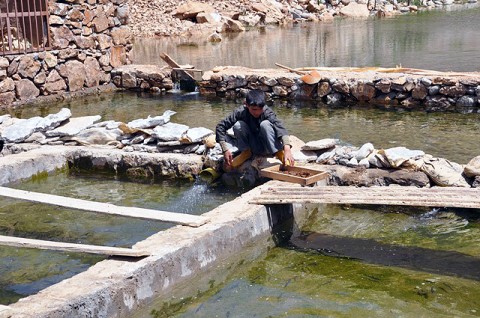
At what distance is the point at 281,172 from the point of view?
274 inches

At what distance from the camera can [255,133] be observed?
7441 millimetres

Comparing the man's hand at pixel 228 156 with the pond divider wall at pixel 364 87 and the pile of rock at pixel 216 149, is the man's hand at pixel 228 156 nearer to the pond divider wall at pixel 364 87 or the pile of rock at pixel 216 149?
the pile of rock at pixel 216 149

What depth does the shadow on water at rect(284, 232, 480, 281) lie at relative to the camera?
5434 mm

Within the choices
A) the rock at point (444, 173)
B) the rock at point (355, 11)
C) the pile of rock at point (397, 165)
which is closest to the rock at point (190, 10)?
the rock at point (355, 11)

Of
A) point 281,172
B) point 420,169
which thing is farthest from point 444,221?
point 281,172

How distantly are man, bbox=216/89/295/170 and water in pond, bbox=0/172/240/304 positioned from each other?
47 centimetres

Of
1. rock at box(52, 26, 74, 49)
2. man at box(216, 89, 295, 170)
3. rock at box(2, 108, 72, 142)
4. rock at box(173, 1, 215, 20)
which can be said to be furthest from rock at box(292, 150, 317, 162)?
rock at box(173, 1, 215, 20)

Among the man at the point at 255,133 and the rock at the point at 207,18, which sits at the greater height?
the rock at the point at 207,18

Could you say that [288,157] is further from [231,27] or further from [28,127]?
[231,27]

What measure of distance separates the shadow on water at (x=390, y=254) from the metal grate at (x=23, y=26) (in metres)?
8.88

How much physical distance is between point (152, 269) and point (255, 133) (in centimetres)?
281

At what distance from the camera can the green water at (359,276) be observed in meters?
4.89

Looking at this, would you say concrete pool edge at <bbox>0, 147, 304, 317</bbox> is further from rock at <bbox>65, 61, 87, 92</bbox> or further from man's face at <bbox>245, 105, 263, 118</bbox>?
rock at <bbox>65, 61, 87, 92</bbox>

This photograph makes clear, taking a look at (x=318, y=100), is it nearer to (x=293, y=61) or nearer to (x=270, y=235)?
(x=293, y=61)
